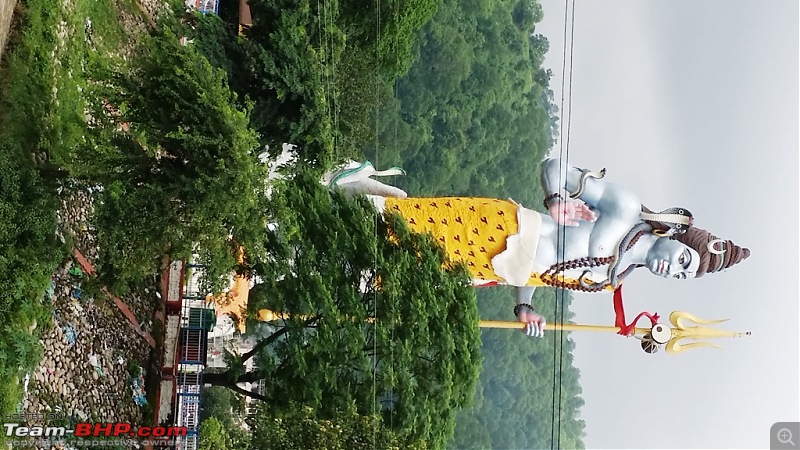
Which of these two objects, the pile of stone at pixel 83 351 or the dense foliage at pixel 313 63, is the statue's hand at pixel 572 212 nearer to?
the dense foliage at pixel 313 63

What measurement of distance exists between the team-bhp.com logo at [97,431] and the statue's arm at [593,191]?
4298mm

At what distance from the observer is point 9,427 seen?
215 inches

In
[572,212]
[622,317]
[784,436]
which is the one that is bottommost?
[784,436]

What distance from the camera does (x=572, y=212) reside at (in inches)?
273

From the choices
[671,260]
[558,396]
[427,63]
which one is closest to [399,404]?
[558,396]

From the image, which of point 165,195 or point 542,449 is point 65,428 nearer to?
point 165,195

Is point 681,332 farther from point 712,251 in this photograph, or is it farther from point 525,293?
point 525,293

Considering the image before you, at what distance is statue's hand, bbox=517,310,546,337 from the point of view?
7.18m

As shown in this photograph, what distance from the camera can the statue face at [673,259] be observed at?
6840mm

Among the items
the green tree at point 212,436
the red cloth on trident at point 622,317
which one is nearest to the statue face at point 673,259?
the red cloth on trident at point 622,317

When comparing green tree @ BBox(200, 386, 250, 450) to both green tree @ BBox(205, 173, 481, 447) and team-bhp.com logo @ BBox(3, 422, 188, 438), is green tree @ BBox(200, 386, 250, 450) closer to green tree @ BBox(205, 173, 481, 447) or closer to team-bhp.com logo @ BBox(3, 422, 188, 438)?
green tree @ BBox(205, 173, 481, 447)

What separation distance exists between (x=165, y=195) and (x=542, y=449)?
4638 mm

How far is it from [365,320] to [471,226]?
4.58 ft

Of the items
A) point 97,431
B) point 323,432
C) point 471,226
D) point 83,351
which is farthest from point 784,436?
point 83,351
